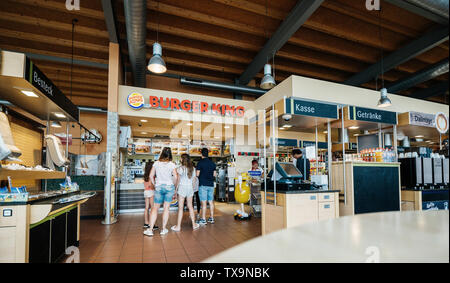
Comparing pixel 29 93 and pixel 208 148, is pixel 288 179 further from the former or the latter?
pixel 208 148

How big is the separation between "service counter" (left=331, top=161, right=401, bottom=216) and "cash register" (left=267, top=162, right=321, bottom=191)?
0.82 meters

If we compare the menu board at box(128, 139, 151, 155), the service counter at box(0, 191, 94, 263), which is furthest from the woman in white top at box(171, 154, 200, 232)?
the menu board at box(128, 139, 151, 155)

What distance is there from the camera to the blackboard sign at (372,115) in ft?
20.2

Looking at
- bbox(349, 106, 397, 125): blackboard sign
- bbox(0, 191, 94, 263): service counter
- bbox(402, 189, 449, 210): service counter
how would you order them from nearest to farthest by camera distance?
bbox(0, 191, 94, 263): service counter → bbox(402, 189, 449, 210): service counter → bbox(349, 106, 397, 125): blackboard sign

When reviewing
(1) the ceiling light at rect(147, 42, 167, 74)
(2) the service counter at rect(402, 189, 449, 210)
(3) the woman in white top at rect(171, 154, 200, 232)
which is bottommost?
(2) the service counter at rect(402, 189, 449, 210)

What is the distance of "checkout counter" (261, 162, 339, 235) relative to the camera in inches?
155

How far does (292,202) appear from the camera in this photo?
12.9ft

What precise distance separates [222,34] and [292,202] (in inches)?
200

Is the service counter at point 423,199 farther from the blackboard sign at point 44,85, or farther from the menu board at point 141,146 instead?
the menu board at point 141,146

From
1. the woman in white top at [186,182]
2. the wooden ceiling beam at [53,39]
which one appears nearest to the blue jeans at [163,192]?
the woman in white top at [186,182]

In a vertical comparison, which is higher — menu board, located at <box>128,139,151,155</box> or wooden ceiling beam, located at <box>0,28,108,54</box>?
wooden ceiling beam, located at <box>0,28,108,54</box>

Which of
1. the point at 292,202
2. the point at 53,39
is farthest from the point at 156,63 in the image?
the point at 53,39

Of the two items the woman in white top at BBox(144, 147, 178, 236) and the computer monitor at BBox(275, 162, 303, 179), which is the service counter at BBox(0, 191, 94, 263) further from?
the computer monitor at BBox(275, 162, 303, 179)

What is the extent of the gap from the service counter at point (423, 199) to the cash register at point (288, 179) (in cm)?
256
